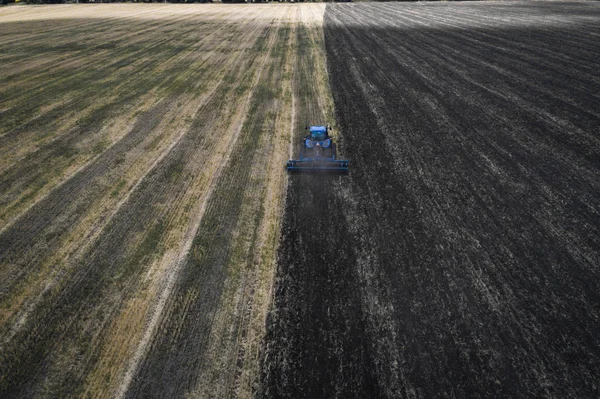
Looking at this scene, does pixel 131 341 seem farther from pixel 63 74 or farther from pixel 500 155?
pixel 63 74

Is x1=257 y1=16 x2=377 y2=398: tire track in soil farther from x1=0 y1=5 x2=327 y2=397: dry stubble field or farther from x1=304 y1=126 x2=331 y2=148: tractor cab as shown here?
x1=304 y1=126 x2=331 y2=148: tractor cab

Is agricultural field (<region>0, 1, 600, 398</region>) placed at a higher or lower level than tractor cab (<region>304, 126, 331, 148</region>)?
lower

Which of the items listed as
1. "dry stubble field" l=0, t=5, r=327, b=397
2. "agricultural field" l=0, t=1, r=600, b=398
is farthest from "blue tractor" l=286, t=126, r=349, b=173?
"dry stubble field" l=0, t=5, r=327, b=397

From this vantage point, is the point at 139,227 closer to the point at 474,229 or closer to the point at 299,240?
the point at 299,240

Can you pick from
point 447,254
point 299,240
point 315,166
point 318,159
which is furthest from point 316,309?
point 318,159

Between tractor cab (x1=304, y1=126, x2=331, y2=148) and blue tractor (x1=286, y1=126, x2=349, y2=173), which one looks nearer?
blue tractor (x1=286, y1=126, x2=349, y2=173)

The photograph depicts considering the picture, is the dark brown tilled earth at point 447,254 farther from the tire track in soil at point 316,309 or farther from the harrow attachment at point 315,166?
the harrow attachment at point 315,166
